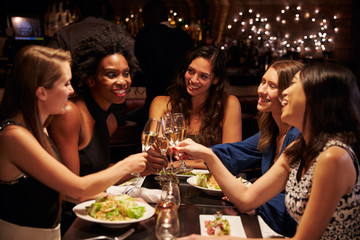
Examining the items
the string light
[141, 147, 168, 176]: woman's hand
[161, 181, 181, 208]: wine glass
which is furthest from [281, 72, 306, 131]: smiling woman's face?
the string light

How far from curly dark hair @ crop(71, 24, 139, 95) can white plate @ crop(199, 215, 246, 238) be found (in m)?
1.15

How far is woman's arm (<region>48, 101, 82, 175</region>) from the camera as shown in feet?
7.29

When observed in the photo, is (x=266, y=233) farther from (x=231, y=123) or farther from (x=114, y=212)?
(x=231, y=123)

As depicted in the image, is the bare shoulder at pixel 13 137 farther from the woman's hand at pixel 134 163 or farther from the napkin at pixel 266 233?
the napkin at pixel 266 233

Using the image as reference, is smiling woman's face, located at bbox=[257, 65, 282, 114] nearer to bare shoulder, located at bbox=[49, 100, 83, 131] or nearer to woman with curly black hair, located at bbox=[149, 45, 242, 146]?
woman with curly black hair, located at bbox=[149, 45, 242, 146]

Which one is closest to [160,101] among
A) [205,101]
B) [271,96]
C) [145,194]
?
[205,101]

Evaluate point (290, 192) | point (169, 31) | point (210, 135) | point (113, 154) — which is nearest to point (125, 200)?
point (290, 192)

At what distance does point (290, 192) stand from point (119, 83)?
1.20 m

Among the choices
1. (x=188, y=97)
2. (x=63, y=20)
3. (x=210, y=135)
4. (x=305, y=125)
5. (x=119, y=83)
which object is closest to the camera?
(x=305, y=125)

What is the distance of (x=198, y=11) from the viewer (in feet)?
29.5

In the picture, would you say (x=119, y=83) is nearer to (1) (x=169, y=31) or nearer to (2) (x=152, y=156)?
(2) (x=152, y=156)

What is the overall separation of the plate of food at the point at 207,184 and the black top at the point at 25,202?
79 centimetres

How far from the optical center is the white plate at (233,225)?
1623mm

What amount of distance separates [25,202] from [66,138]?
60 centimetres
